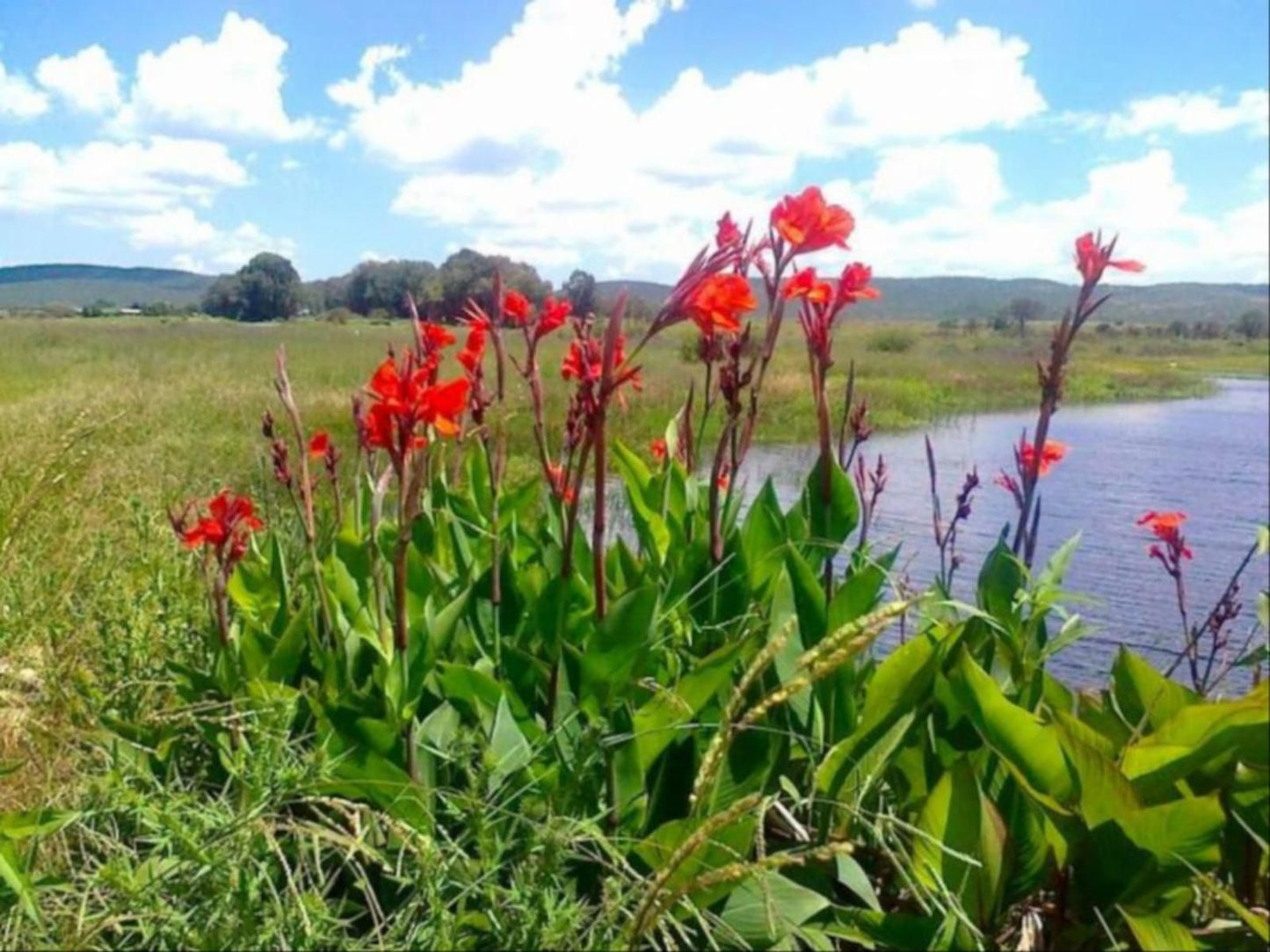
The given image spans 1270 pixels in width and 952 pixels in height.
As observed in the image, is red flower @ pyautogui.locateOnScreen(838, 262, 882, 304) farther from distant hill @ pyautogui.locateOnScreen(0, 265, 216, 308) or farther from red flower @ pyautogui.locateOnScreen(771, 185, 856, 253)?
distant hill @ pyautogui.locateOnScreen(0, 265, 216, 308)

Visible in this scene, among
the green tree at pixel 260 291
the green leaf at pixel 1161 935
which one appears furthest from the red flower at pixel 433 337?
the green tree at pixel 260 291

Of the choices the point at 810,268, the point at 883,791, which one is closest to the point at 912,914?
the point at 883,791

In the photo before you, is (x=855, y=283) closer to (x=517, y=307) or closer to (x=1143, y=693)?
(x=517, y=307)

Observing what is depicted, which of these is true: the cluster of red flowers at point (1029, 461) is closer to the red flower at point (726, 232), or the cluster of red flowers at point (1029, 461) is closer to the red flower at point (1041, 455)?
the red flower at point (1041, 455)

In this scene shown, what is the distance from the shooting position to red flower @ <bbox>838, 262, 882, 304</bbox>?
65.1 inches

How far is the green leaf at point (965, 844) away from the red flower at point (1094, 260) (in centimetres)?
73

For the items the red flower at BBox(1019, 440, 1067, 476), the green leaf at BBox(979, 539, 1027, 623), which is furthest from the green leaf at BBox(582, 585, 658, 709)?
the red flower at BBox(1019, 440, 1067, 476)

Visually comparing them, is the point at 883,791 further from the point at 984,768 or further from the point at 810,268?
the point at 810,268

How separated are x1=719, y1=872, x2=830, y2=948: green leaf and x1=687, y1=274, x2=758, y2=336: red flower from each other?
583 mm

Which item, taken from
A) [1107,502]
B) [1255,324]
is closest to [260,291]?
[1107,502]

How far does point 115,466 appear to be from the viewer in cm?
458

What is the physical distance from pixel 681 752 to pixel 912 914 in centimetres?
29

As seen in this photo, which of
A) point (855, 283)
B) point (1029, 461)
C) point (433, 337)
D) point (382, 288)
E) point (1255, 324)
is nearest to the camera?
point (855, 283)

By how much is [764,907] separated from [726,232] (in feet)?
2.53
